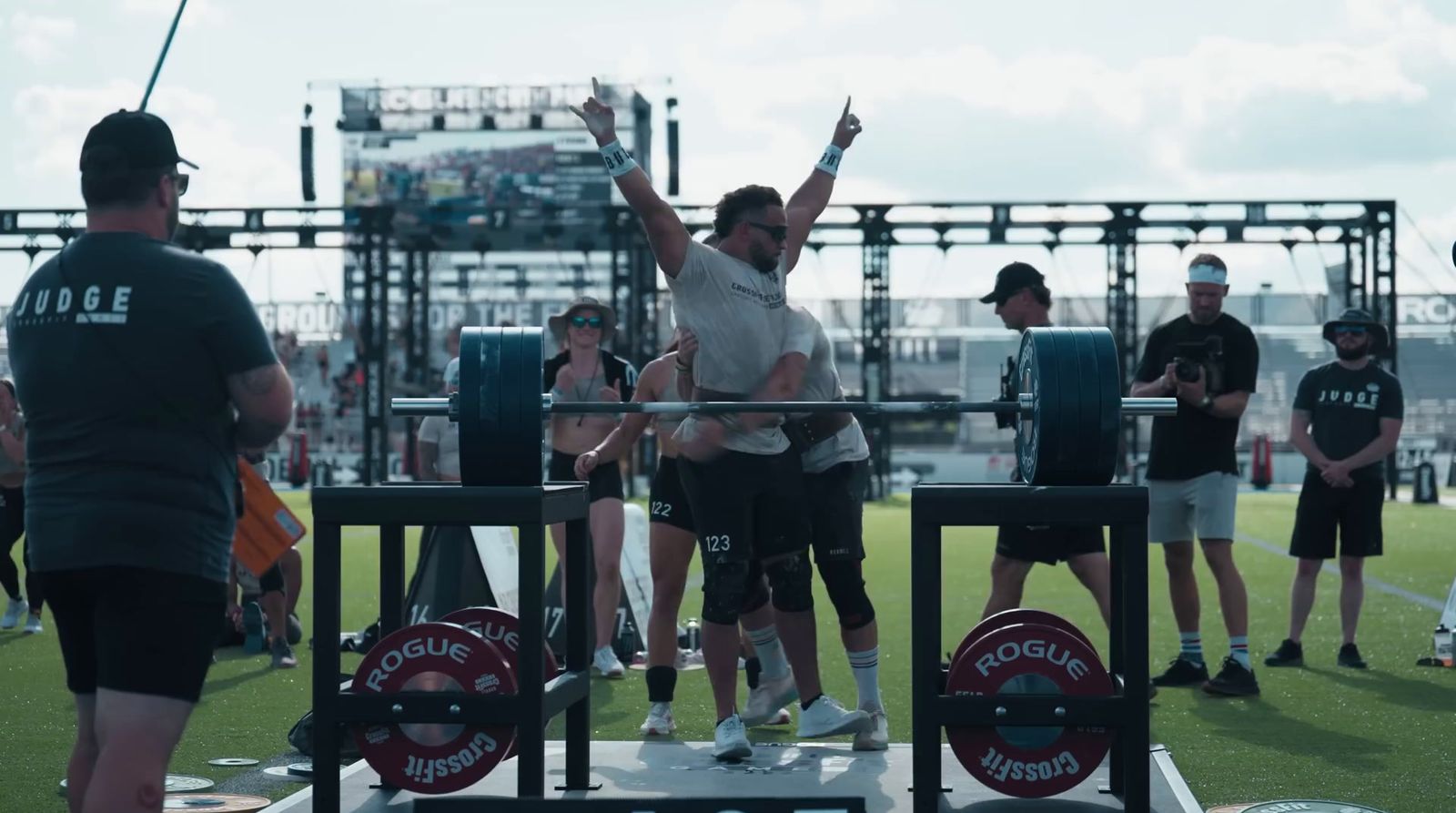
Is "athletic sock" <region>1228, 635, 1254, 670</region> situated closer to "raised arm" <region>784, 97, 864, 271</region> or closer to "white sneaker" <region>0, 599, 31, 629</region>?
"raised arm" <region>784, 97, 864, 271</region>

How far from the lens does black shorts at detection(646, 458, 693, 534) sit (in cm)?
589

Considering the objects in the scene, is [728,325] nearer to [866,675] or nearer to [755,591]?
[755,591]

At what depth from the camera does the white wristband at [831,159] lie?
581 cm

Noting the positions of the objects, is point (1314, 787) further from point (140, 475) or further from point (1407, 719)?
point (140, 475)

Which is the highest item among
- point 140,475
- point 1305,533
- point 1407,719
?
point 140,475

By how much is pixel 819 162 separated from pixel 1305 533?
3.49 meters

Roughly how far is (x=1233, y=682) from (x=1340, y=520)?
4.83 feet

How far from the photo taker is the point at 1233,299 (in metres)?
46.2

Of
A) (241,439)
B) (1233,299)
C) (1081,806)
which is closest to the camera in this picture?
(241,439)

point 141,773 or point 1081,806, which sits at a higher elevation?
point 141,773

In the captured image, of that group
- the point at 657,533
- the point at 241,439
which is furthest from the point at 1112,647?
the point at 241,439

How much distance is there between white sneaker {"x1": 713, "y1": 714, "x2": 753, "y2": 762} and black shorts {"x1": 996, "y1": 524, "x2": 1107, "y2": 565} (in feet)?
6.09

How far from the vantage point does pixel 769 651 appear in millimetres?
5848

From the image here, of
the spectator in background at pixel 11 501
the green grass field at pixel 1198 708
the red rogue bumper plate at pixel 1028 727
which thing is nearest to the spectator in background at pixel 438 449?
the green grass field at pixel 1198 708
